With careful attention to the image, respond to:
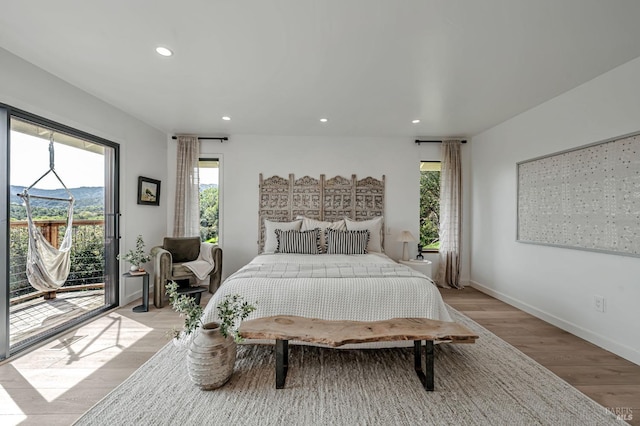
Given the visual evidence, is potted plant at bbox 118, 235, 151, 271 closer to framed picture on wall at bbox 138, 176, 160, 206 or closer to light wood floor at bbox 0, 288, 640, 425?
light wood floor at bbox 0, 288, 640, 425

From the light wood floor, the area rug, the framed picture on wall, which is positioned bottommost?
the light wood floor

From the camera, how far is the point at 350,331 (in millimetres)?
1825

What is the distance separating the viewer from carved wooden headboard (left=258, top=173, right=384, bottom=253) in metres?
4.52

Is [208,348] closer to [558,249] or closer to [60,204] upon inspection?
[60,204]

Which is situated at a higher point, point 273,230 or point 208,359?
point 273,230

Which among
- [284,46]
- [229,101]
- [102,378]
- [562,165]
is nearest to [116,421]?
[102,378]

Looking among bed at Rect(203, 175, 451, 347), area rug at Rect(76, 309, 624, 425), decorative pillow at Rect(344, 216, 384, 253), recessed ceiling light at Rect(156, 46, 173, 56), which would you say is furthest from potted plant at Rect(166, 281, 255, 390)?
decorative pillow at Rect(344, 216, 384, 253)

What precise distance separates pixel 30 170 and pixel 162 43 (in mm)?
1814

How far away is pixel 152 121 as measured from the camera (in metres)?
3.95

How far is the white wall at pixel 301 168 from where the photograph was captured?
4535 millimetres

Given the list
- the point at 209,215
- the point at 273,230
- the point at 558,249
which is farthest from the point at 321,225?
the point at 558,249

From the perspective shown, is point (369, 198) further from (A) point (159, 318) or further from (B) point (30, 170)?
(B) point (30, 170)

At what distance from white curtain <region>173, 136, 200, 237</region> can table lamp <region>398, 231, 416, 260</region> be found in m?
3.33

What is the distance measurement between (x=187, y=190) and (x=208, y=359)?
3285mm
